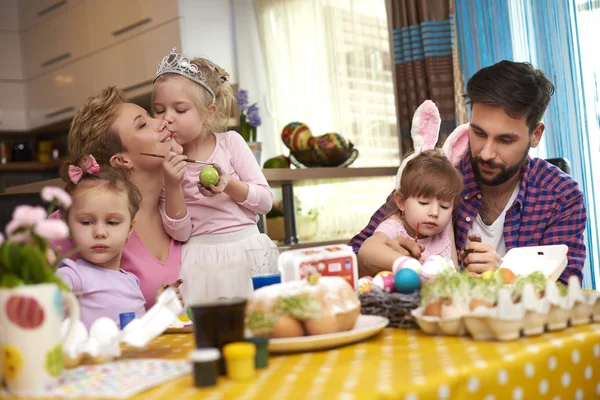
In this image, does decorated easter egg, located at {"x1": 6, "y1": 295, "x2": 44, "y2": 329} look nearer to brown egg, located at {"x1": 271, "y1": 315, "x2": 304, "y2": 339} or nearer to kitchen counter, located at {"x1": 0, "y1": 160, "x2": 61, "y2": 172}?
brown egg, located at {"x1": 271, "y1": 315, "x2": 304, "y2": 339}

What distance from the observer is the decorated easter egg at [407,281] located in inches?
44.1

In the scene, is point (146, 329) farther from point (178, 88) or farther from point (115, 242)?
point (178, 88)

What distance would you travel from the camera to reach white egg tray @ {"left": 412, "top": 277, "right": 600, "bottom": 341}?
0.87 meters

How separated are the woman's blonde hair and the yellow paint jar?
119 cm

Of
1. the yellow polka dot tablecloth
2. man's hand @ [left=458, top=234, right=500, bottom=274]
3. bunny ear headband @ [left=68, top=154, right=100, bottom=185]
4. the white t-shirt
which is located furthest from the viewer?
the white t-shirt

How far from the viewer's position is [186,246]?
194 cm

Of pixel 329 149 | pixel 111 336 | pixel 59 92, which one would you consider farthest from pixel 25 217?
pixel 59 92

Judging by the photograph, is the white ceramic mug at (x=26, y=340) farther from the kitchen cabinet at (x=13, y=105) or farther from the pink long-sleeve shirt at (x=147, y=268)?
the kitchen cabinet at (x=13, y=105)

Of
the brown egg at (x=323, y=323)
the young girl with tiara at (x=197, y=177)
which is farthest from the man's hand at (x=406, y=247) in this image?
the brown egg at (x=323, y=323)

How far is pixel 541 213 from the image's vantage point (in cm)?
187

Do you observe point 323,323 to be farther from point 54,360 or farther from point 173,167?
point 173,167

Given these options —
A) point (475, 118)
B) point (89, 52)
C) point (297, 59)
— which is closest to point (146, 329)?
point (475, 118)

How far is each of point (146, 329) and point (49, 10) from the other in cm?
437

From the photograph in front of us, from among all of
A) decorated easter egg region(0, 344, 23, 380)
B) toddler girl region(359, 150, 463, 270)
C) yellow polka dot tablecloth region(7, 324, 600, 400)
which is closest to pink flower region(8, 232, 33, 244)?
decorated easter egg region(0, 344, 23, 380)
